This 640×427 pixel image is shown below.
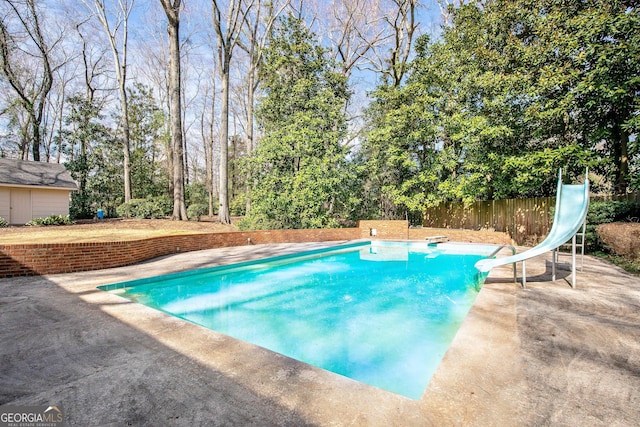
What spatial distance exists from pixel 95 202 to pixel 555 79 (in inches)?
894

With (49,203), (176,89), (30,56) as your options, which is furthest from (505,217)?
(30,56)

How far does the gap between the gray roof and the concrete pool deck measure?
Result: 1519cm

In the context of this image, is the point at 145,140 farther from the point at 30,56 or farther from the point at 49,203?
the point at 49,203

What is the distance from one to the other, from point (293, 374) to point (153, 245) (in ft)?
22.3

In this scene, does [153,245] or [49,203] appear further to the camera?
[49,203]

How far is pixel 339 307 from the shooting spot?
16.4 feet

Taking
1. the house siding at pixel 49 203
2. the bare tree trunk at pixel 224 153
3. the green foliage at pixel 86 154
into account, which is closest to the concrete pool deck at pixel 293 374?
the bare tree trunk at pixel 224 153

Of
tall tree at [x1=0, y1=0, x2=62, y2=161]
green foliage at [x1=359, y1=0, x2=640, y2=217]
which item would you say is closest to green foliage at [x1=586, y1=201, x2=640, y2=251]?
green foliage at [x1=359, y1=0, x2=640, y2=217]

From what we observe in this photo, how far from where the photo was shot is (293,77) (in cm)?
1426

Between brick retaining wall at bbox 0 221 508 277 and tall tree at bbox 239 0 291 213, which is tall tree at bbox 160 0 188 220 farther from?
brick retaining wall at bbox 0 221 508 277

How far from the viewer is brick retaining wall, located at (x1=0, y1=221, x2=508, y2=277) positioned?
522 cm

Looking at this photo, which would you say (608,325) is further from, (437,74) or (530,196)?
(437,74)

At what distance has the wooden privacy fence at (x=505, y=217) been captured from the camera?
10.3m

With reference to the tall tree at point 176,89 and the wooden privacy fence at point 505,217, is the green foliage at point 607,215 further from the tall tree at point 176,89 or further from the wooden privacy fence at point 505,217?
the tall tree at point 176,89
